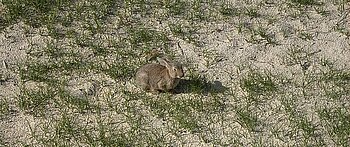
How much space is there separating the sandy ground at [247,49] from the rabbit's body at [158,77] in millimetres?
294

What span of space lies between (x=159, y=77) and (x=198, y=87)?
49 centimetres

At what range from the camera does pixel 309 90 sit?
669 centimetres

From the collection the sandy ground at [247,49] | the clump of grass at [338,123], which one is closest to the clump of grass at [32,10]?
the sandy ground at [247,49]

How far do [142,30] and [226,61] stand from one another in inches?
46.1

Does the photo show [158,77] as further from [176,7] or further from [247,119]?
[176,7]

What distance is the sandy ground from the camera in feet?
22.1

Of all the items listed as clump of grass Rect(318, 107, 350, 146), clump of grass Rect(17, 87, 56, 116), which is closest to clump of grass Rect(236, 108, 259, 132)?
clump of grass Rect(318, 107, 350, 146)

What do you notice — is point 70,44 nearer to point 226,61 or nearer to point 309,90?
point 226,61

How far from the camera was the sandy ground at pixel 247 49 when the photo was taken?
673 cm

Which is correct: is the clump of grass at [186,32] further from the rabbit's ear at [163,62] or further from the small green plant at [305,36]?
the small green plant at [305,36]

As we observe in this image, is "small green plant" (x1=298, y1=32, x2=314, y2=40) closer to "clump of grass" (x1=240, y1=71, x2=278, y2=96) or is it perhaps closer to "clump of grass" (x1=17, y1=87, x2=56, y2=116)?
"clump of grass" (x1=240, y1=71, x2=278, y2=96)

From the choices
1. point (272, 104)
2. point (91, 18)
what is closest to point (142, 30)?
point (91, 18)

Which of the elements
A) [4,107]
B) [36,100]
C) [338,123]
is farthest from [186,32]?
[4,107]

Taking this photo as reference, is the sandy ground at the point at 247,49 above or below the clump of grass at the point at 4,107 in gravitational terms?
above
